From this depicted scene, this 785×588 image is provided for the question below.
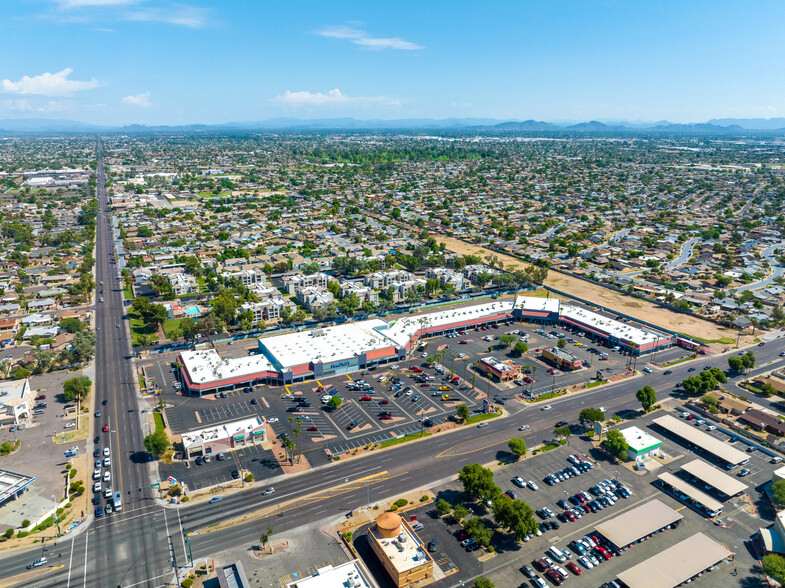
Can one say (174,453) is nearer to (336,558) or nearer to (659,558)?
(336,558)

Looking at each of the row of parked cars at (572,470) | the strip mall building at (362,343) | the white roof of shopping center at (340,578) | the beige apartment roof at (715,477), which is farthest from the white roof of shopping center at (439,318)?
the white roof of shopping center at (340,578)

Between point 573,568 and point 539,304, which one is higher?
point 539,304

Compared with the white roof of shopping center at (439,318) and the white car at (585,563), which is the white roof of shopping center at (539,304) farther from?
the white car at (585,563)

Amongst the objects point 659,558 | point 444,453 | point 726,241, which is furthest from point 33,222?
point 726,241

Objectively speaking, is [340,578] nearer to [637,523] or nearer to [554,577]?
[554,577]

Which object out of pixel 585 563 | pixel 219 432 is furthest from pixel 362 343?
pixel 585 563

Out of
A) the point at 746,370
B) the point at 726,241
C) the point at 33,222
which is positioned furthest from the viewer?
the point at 33,222
